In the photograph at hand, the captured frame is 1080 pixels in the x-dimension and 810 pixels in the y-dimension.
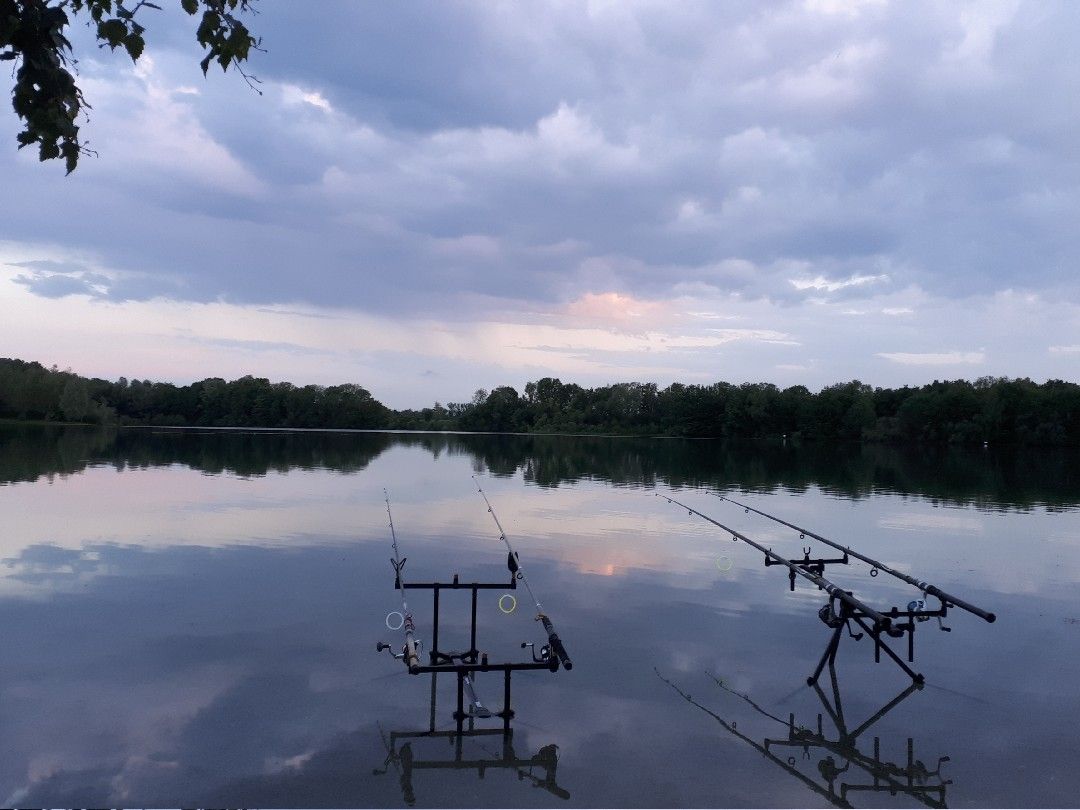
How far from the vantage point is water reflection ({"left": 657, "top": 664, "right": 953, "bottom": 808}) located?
23.2 ft

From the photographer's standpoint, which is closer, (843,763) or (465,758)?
(465,758)

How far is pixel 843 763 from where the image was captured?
7543 millimetres

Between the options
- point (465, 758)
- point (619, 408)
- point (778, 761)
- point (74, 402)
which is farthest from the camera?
point (619, 408)

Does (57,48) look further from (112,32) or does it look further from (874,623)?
(874,623)

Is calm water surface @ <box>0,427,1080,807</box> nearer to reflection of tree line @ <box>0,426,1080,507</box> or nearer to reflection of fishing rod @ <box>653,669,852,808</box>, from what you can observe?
reflection of fishing rod @ <box>653,669,852,808</box>

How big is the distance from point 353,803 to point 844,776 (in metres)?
4.27

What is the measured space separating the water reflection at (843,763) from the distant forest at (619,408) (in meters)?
95.7

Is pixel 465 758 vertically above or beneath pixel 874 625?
beneath

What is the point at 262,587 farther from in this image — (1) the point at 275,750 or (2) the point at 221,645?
(1) the point at 275,750

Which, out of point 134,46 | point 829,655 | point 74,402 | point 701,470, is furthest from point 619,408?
point 134,46

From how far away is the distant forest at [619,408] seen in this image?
94.6 metres

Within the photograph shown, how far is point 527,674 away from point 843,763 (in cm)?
360

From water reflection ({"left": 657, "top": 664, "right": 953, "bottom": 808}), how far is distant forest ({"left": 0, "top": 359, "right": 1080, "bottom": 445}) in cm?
9571

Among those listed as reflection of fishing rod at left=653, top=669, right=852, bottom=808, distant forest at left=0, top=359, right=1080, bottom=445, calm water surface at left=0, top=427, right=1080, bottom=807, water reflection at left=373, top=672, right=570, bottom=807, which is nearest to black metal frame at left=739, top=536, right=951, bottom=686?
calm water surface at left=0, top=427, right=1080, bottom=807
